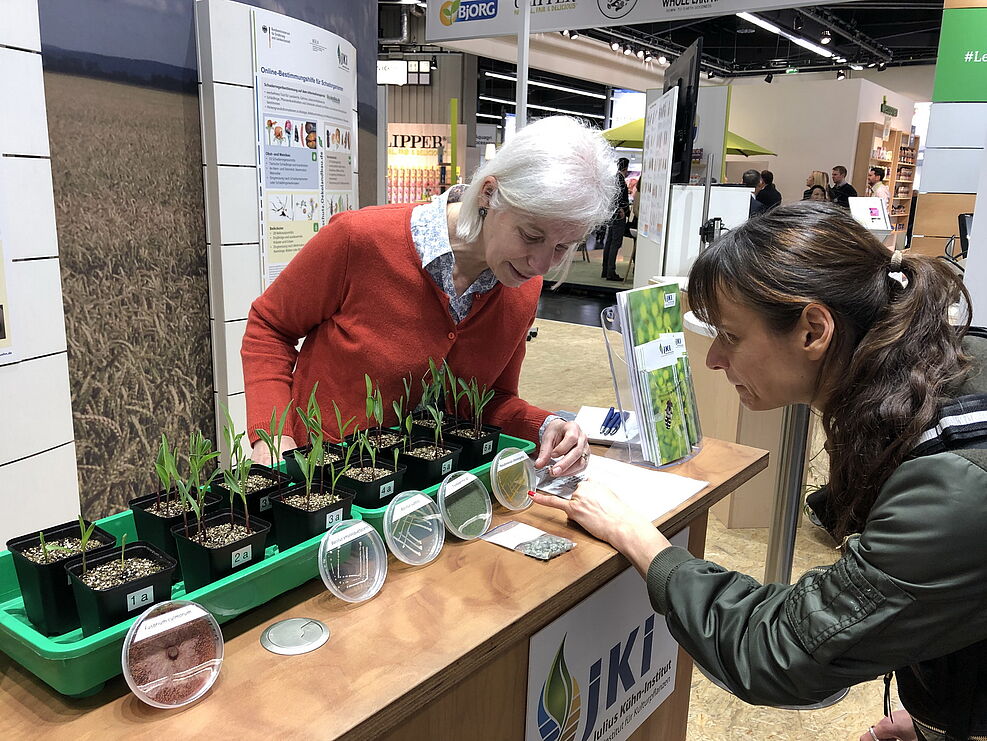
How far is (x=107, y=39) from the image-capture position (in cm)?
257

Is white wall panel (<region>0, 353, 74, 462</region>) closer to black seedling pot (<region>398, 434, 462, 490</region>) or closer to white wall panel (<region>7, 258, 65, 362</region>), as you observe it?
white wall panel (<region>7, 258, 65, 362</region>)

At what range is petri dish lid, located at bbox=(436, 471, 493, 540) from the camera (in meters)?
1.24

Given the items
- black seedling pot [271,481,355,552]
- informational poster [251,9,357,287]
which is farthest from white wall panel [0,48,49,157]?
black seedling pot [271,481,355,552]

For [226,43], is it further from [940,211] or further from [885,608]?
[940,211]

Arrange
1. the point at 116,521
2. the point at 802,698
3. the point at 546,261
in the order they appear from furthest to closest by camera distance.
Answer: the point at 546,261 < the point at 116,521 < the point at 802,698

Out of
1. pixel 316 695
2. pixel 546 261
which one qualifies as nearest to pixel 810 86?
pixel 546 261

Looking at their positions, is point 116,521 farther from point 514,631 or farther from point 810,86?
point 810,86

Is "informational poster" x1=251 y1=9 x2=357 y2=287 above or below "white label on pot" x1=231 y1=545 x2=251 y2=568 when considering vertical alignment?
above

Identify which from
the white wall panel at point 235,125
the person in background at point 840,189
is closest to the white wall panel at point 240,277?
the white wall panel at point 235,125

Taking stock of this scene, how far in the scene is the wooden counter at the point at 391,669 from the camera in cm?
81

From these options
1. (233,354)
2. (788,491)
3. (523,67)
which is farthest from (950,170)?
(233,354)

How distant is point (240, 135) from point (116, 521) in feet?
7.53

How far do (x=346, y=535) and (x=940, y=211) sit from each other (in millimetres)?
8720

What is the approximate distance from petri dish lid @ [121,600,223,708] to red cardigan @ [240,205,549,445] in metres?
0.77
